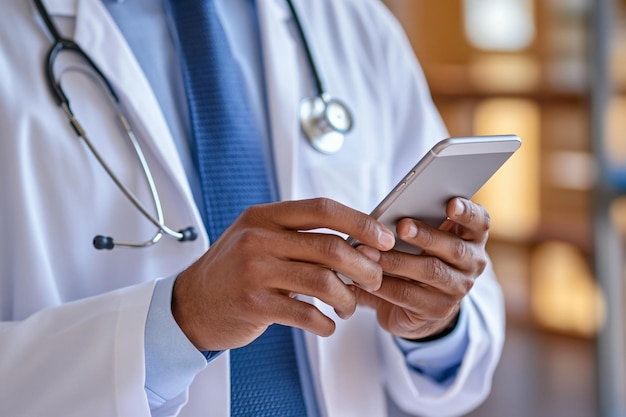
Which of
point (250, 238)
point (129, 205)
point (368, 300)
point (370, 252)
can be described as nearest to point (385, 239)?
point (370, 252)

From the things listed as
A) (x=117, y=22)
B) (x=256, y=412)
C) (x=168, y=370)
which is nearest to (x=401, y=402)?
(x=256, y=412)

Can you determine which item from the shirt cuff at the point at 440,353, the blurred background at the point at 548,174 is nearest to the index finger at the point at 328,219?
the shirt cuff at the point at 440,353

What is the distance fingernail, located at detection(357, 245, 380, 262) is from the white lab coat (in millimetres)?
243

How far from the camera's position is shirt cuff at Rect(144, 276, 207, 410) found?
0.87 metres

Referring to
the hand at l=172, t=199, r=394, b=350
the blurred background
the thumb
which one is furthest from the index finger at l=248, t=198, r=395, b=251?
the blurred background

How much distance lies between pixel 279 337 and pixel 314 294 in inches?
11.7

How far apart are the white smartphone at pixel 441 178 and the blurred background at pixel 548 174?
1747 mm

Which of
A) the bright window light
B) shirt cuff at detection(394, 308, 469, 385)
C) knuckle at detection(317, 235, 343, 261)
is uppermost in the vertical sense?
the bright window light

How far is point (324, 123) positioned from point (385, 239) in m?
0.42

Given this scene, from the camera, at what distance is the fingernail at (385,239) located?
795 millimetres

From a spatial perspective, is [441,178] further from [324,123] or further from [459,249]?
[324,123]

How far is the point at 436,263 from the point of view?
2.90 feet

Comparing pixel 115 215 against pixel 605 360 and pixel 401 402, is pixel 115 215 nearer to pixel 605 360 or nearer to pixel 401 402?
pixel 401 402

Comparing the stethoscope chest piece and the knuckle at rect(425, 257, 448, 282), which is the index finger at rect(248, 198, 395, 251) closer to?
the knuckle at rect(425, 257, 448, 282)
